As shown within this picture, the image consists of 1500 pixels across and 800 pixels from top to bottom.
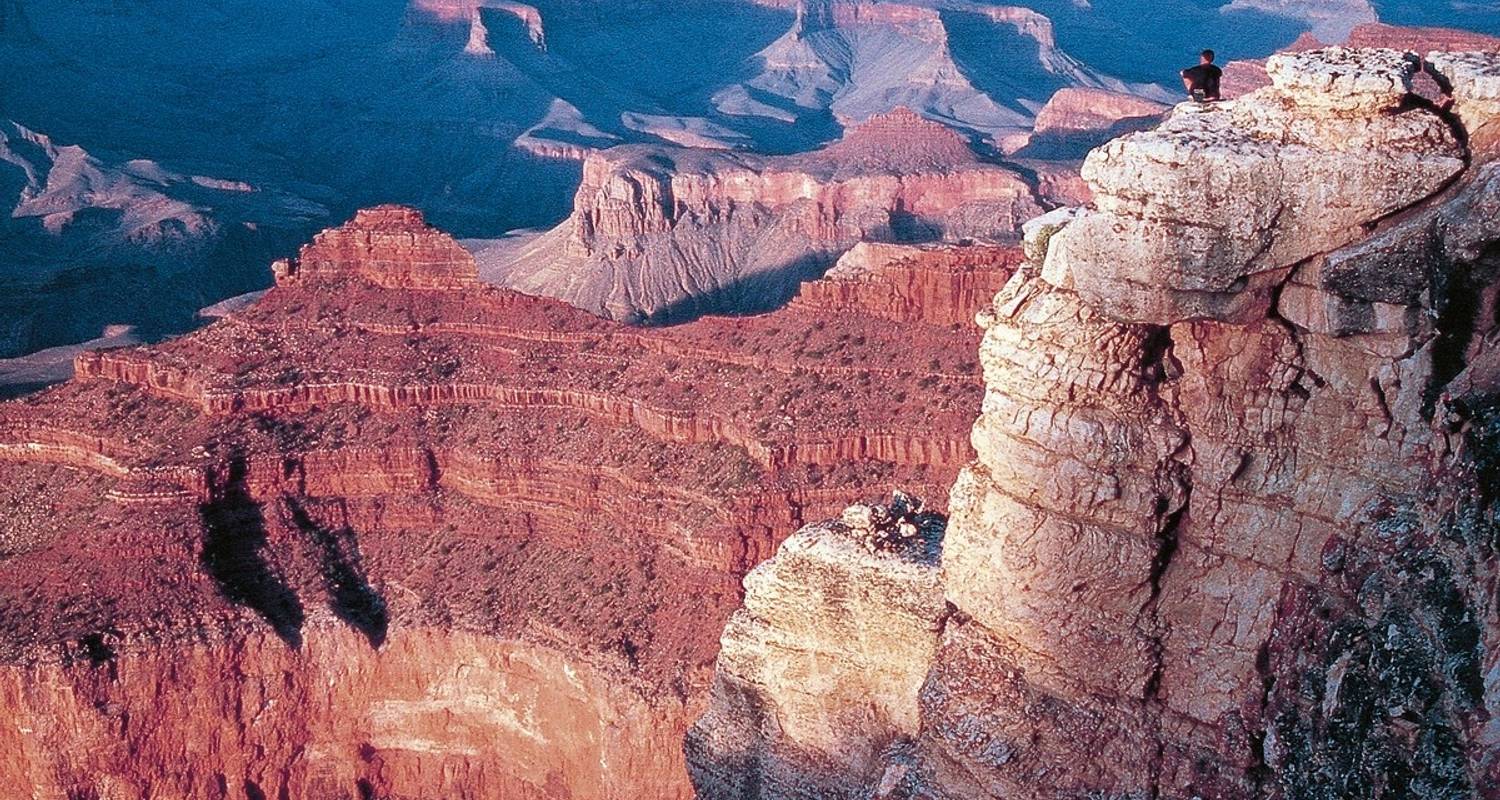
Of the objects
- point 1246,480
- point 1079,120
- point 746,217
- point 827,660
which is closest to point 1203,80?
point 1246,480

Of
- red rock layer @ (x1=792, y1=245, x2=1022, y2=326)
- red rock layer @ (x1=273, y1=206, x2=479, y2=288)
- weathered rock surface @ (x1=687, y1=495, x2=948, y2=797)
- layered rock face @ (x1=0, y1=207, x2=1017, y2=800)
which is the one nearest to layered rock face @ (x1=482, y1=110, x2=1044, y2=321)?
red rock layer @ (x1=273, y1=206, x2=479, y2=288)

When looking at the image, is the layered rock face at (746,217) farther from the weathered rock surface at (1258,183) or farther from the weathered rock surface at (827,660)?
the weathered rock surface at (1258,183)

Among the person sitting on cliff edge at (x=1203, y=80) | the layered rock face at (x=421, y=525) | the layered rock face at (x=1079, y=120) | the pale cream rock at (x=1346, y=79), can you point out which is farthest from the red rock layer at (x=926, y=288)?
the layered rock face at (x=1079, y=120)

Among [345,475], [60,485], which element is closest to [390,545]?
[345,475]

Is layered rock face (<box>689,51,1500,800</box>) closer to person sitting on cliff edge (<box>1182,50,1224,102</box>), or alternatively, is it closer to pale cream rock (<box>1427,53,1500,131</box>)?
pale cream rock (<box>1427,53,1500,131</box>)

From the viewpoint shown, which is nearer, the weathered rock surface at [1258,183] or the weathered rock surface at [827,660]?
the weathered rock surface at [1258,183]

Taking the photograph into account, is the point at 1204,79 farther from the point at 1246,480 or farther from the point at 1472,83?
the point at 1246,480
